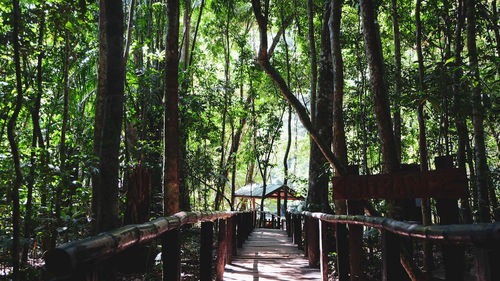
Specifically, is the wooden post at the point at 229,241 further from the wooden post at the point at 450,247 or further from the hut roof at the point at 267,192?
the hut roof at the point at 267,192

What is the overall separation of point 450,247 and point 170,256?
66.7 inches

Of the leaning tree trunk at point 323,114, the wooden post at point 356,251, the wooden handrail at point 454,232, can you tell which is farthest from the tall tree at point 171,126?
the wooden handrail at point 454,232

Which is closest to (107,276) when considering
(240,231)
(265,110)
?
(240,231)

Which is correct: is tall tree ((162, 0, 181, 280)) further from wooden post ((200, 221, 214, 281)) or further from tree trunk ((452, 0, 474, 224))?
tree trunk ((452, 0, 474, 224))

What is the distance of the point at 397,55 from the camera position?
7.32 metres

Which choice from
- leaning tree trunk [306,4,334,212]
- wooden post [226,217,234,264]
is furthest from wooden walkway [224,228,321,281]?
leaning tree trunk [306,4,334,212]

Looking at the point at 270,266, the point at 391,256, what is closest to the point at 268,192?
the point at 270,266

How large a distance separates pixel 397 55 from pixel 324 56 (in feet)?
5.01

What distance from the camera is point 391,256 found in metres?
1.84

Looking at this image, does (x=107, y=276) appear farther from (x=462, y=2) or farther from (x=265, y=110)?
(x=265, y=110)

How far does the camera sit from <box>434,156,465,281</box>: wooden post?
1.77 m

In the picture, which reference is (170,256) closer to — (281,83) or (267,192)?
(281,83)

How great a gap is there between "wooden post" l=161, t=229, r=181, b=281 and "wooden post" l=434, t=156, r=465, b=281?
1.55 meters

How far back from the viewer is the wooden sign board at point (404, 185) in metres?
2.39
